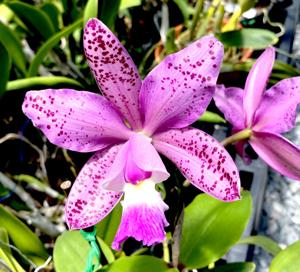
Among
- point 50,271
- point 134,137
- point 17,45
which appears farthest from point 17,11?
point 134,137

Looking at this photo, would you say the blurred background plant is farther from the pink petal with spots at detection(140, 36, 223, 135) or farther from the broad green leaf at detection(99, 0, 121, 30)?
the pink petal with spots at detection(140, 36, 223, 135)

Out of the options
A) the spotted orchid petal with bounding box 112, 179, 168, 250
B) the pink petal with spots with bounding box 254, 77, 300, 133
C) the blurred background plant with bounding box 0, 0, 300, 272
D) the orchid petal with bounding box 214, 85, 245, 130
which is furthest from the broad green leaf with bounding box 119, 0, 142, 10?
the spotted orchid petal with bounding box 112, 179, 168, 250

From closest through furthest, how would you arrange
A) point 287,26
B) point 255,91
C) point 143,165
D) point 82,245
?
point 143,165 < point 255,91 < point 82,245 < point 287,26

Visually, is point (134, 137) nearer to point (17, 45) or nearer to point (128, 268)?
point (128, 268)

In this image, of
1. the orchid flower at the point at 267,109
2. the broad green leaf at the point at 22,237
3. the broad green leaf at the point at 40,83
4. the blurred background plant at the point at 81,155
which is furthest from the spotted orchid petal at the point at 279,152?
the broad green leaf at the point at 40,83

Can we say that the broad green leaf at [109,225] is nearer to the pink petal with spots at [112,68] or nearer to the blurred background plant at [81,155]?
the blurred background plant at [81,155]
